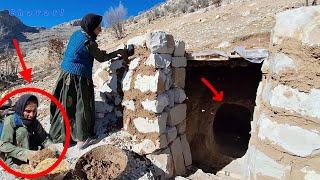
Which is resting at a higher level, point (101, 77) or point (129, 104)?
point (101, 77)

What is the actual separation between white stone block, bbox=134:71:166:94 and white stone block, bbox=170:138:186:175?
2.88ft

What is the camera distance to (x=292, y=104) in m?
2.67

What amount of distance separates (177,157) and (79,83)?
1.78 meters

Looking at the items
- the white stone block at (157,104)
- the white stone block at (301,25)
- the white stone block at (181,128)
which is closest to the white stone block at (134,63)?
A: the white stone block at (157,104)

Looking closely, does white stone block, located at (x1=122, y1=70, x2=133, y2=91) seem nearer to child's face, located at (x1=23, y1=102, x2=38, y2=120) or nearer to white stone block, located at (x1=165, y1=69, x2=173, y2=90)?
white stone block, located at (x1=165, y1=69, x2=173, y2=90)

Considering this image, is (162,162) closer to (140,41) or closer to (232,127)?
(140,41)

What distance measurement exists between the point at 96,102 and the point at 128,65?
2.63ft

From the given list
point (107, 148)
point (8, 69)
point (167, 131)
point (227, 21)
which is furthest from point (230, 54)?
point (8, 69)

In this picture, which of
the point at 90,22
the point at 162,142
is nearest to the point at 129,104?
the point at 162,142

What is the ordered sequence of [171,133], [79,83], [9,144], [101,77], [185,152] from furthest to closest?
1. [101,77]
2. [185,152]
3. [171,133]
4. [79,83]
5. [9,144]

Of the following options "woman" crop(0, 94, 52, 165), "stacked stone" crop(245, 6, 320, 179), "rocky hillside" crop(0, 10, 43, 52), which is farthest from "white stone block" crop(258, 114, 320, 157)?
"rocky hillside" crop(0, 10, 43, 52)

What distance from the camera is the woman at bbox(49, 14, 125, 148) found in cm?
442

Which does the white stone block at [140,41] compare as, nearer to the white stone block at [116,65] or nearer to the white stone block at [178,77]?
the white stone block at [116,65]

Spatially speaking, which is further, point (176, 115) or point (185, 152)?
point (185, 152)
